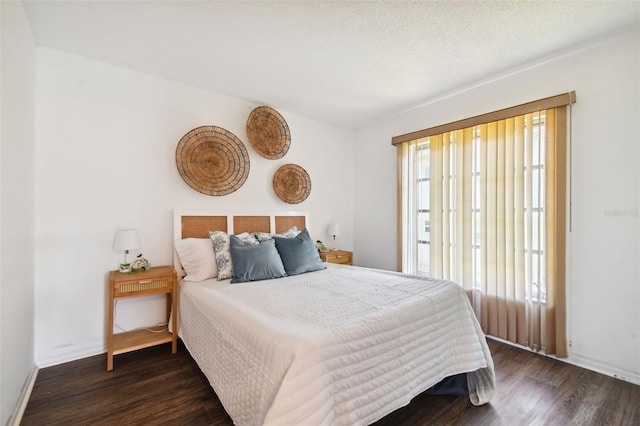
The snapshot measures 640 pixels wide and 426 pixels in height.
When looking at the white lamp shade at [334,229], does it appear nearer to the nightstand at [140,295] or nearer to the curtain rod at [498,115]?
the curtain rod at [498,115]

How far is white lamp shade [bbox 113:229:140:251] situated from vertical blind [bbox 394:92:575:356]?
3051 millimetres

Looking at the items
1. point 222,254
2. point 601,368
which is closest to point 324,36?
point 222,254

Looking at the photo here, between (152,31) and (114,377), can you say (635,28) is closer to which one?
(152,31)

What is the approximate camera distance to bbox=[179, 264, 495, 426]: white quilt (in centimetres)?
120

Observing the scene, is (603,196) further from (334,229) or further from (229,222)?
(229,222)

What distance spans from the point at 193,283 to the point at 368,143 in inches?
120

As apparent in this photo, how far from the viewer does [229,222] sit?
314 centimetres

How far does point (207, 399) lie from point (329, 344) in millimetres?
1154

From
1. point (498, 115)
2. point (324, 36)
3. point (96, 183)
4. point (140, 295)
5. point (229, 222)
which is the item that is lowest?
point (140, 295)

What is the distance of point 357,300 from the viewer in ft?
6.04

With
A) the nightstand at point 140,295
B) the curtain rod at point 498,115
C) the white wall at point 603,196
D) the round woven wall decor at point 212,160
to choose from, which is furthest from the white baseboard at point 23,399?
the curtain rod at point 498,115

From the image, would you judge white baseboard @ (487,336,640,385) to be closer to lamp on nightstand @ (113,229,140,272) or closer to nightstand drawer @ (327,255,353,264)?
nightstand drawer @ (327,255,353,264)

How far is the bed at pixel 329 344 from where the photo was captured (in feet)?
3.93

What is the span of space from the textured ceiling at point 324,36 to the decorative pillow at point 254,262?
1657mm
